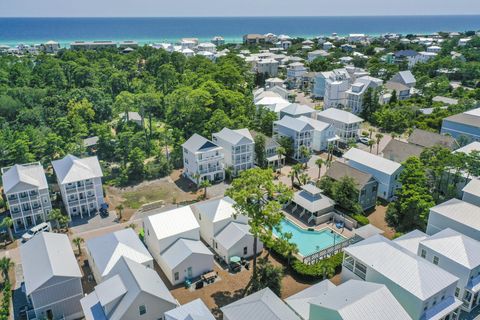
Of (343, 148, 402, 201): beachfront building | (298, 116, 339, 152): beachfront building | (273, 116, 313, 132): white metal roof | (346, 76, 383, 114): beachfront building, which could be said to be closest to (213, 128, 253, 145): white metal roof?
(273, 116, 313, 132): white metal roof

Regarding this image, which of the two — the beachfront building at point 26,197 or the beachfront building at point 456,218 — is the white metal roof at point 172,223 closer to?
the beachfront building at point 26,197

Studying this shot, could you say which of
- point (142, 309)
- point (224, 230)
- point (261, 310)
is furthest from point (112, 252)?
point (261, 310)

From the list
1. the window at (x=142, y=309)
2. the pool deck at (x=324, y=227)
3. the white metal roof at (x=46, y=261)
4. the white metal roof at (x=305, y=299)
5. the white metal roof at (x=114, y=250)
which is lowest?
the pool deck at (x=324, y=227)

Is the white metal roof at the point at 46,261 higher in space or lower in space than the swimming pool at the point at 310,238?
higher

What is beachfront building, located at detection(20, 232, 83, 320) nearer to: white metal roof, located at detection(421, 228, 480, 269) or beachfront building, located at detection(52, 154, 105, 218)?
beachfront building, located at detection(52, 154, 105, 218)

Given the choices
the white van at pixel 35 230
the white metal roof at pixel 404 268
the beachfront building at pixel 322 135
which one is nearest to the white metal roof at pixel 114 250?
the white van at pixel 35 230

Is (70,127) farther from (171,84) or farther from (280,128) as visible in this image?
(280,128)

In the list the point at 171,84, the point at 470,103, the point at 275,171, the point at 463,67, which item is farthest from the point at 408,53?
the point at 275,171
